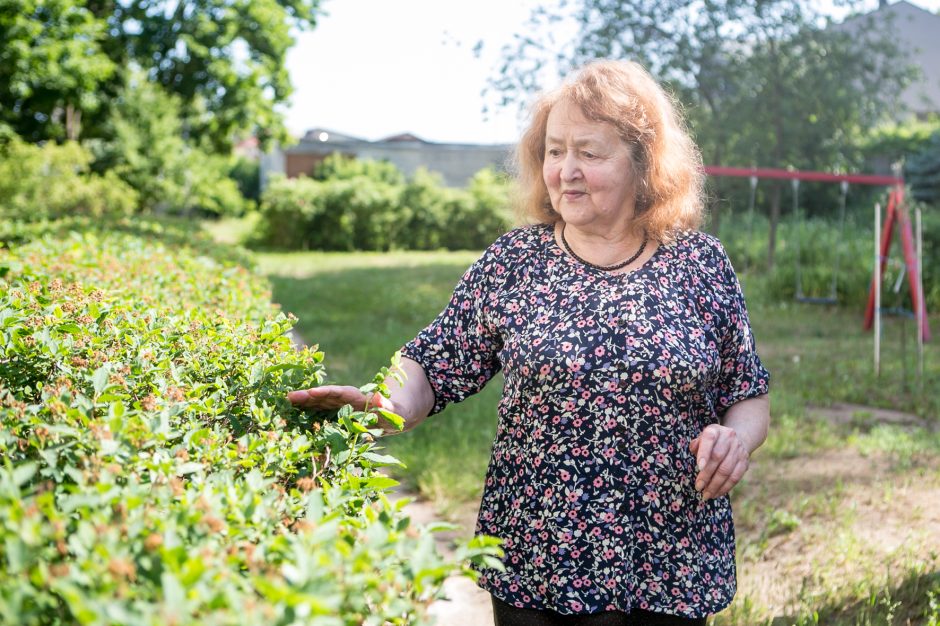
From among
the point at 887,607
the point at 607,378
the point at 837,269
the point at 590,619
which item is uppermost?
the point at 607,378

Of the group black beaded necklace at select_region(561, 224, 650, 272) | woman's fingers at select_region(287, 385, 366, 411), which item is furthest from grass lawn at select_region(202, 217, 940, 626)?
woman's fingers at select_region(287, 385, 366, 411)

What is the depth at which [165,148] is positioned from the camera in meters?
29.7

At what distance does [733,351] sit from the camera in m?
2.62

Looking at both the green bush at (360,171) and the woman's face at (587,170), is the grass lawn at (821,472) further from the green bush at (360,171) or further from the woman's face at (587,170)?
the green bush at (360,171)

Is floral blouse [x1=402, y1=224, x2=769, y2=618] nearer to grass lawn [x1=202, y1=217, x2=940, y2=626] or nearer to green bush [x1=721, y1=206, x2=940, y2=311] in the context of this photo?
grass lawn [x1=202, y1=217, x2=940, y2=626]

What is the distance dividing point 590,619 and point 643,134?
1285 millimetres

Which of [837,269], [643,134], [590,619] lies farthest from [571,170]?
[837,269]

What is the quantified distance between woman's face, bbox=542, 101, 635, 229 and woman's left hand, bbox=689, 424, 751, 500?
642 millimetres

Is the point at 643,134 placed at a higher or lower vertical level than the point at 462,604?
higher

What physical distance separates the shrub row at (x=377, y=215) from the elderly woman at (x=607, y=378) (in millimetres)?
24847

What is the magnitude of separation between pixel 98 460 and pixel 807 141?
1787 centimetres

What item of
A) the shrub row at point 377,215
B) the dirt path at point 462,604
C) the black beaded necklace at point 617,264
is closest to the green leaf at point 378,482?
the black beaded necklace at point 617,264

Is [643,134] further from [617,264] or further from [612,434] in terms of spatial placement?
[612,434]

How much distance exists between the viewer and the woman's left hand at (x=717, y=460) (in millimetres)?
2391
